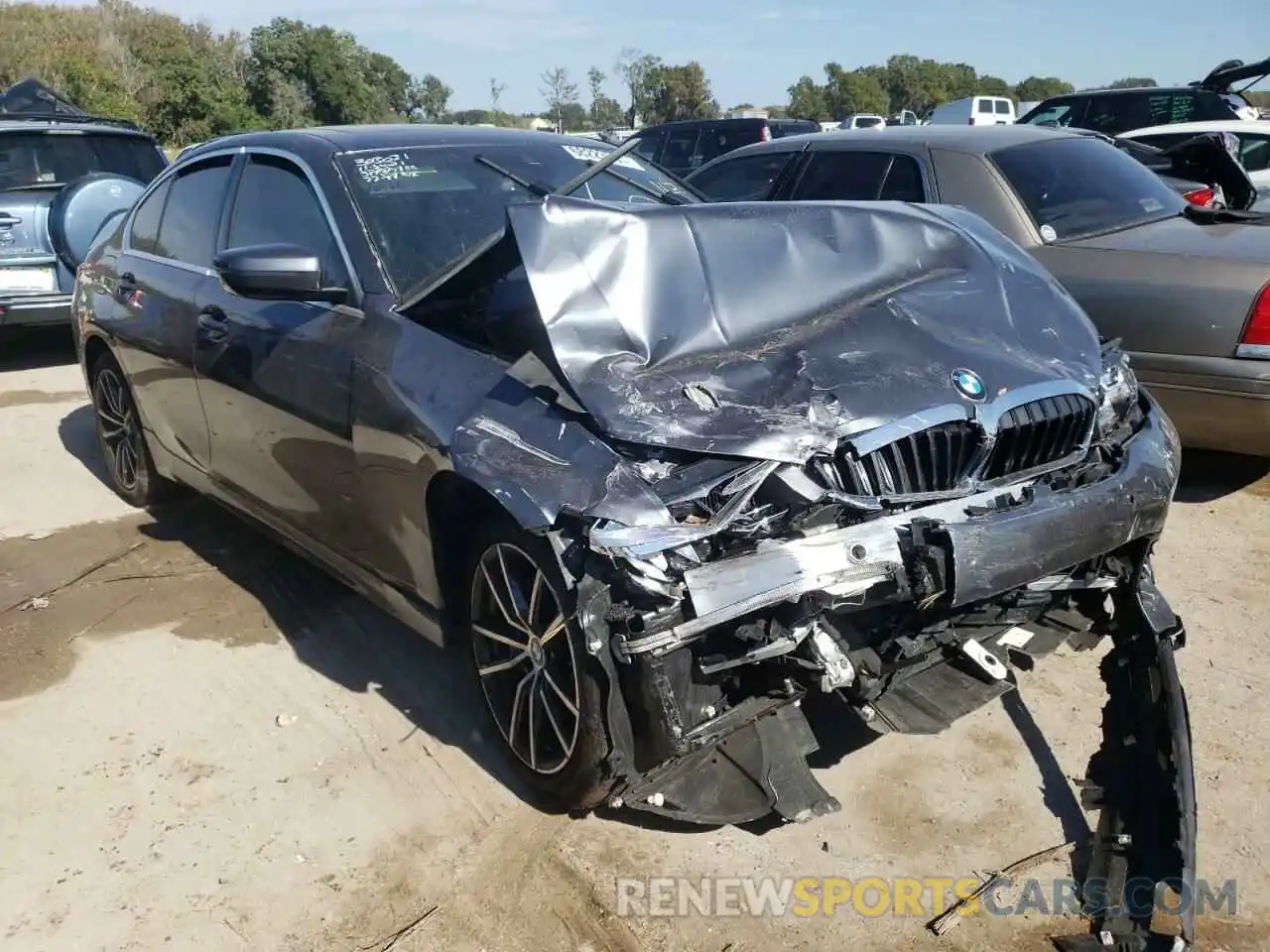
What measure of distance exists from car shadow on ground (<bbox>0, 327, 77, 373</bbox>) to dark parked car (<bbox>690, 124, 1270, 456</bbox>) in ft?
20.5

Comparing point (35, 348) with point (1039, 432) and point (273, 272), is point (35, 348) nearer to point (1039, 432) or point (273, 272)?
point (273, 272)

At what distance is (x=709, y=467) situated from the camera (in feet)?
8.34

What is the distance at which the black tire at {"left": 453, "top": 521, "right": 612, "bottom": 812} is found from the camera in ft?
8.73

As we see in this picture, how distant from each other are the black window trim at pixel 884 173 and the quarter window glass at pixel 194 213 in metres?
2.78

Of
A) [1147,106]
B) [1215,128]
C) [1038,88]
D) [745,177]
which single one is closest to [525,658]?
[745,177]

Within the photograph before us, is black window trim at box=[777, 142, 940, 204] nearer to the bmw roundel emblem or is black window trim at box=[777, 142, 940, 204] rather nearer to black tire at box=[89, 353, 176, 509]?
the bmw roundel emblem

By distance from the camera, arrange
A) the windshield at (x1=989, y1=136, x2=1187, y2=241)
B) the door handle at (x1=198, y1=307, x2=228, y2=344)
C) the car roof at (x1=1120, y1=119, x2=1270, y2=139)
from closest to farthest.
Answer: the door handle at (x1=198, y1=307, x2=228, y2=344)
the windshield at (x1=989, y1=136, x2=1187, y2=241)
the car roof at (x1=1120, y1=119, x2=1270, y2=139)

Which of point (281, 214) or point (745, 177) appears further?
point (745, 177)

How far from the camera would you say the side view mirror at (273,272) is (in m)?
3.26

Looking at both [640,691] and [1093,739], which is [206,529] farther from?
[1093,739]

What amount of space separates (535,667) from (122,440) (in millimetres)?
3570

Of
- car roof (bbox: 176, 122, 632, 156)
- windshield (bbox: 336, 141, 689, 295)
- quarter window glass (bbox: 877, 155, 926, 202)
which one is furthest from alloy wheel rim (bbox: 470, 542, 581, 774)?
quarter window glass (bbox: 877, 155, 926, 202)

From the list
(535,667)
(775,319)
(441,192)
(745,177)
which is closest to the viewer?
(535,667)

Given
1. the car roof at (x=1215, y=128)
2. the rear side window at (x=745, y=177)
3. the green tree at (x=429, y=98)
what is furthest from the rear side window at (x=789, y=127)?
the green tree at (x=429, y=98)
